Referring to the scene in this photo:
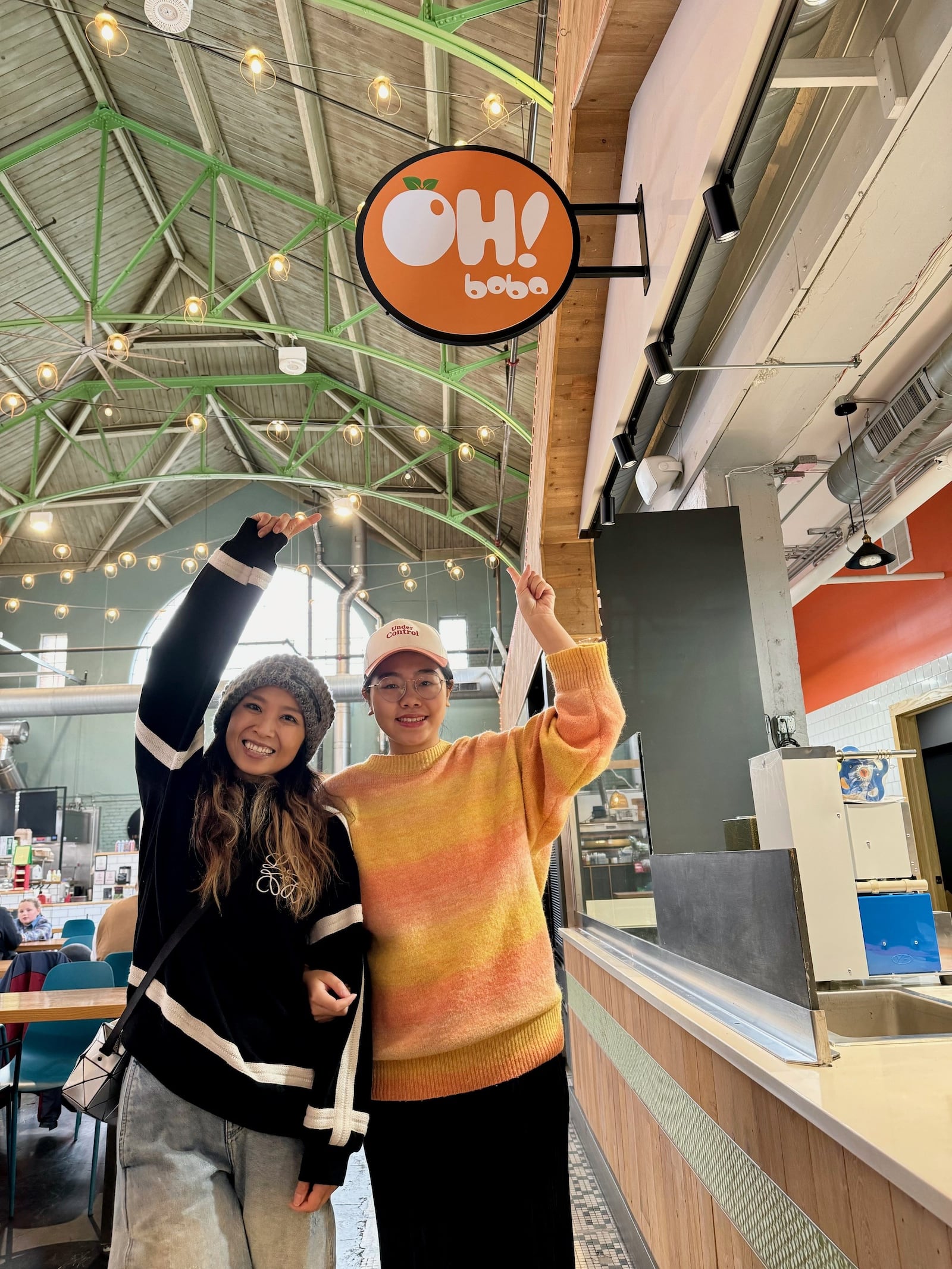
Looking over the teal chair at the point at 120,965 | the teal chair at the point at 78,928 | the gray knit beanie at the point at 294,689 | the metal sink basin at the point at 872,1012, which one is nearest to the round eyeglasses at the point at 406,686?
the gray knit beanie at the point at 294,689

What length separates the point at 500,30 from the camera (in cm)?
562

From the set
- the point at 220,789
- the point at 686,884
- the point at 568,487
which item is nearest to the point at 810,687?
the point at 568,487

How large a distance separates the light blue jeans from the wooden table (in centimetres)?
204

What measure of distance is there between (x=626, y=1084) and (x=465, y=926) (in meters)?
2.05

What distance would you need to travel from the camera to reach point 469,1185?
153cm

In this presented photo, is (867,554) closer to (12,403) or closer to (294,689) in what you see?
(294,689)

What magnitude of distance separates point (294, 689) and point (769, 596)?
15.6ft

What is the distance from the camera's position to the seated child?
8.17 m

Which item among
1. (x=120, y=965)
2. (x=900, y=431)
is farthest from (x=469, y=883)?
(x=900, y=431)

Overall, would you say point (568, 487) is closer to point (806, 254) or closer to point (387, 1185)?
point (806, 254)

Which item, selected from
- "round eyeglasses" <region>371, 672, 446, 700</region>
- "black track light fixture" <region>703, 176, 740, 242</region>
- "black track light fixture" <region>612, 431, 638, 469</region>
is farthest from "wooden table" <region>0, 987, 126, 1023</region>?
"black track light fixture" <region>703, 176, 740, 242</region>

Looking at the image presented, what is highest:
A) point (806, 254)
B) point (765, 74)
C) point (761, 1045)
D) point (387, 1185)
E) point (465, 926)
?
point (806, 254)

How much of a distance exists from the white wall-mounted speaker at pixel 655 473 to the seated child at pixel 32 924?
→ 6.65 metres

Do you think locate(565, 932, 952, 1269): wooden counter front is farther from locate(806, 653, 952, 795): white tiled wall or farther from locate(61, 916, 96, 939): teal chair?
locate(61, 916, 96, 939): teal chair
